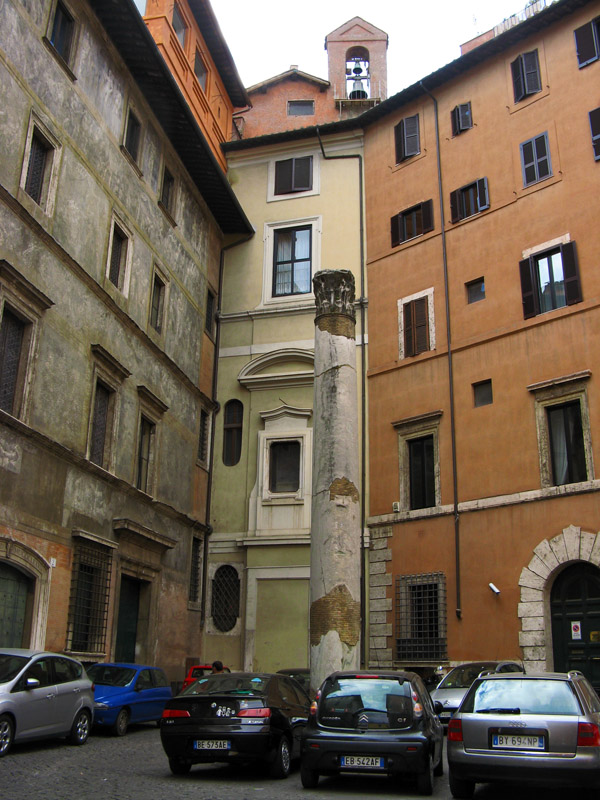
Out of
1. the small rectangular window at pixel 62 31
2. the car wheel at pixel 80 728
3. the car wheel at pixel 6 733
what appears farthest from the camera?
the small rectangular window at pixel 62 31

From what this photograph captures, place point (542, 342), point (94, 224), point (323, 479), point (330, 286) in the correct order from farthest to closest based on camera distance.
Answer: point (542, 342)
point (94, 224)
point (330, 286)
point (323, 479)

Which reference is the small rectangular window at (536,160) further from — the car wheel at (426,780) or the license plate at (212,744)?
the license plate at (212,744)

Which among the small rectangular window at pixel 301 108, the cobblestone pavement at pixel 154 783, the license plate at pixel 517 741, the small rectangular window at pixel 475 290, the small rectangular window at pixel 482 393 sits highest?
the small rectangular window at pixel 301 108

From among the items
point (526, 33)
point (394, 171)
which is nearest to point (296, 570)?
point (394, 171)

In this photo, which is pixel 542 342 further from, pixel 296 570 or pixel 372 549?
pixel 296 570

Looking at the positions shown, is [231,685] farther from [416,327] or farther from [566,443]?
[416,327]

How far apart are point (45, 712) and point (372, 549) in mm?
11806

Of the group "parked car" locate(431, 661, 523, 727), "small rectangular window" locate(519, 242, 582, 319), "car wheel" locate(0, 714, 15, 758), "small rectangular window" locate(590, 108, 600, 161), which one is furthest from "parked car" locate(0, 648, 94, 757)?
"small rectangular window" locate(590, 108, 600, 161)

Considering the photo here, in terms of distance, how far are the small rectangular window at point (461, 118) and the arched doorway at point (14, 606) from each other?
52.7 ft

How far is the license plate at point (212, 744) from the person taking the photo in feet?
30.3

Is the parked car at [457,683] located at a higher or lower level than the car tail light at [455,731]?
higher

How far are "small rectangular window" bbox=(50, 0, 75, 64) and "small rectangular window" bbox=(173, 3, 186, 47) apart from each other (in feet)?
23.8

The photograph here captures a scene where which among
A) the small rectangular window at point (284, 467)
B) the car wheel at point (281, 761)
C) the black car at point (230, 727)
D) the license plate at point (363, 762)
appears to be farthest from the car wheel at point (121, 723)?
the small rectangular window at point (284, 467)

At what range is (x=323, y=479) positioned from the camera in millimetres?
15156
